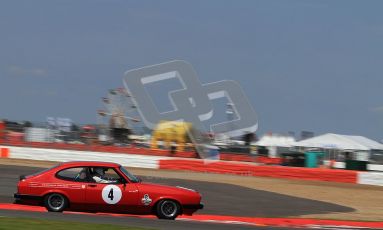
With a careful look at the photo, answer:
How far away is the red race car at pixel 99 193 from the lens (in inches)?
437

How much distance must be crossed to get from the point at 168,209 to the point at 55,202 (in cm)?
197

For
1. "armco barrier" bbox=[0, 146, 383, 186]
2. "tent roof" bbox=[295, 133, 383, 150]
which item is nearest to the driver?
"armco barrier" bbox=[0, 146, 383, 186]

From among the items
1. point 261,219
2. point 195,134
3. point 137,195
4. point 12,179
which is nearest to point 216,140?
point 195,134

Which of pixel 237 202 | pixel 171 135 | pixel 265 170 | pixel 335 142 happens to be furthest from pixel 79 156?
pixel 335 142

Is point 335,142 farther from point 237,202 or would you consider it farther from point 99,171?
point 99,171

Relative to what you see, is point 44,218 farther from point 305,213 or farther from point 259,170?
point 259,170

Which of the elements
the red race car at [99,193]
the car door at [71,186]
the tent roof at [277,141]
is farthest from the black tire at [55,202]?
the tent roof at [277,141]

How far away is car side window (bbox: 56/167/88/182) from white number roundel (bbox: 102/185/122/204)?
0.44 m

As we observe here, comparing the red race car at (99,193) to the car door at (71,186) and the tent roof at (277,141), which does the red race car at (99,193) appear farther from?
the tent roof at (277,141)

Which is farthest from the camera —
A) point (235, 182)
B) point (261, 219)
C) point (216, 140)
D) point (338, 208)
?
point (216, 140)

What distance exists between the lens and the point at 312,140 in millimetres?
39000

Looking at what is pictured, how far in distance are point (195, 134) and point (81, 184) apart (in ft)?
64.9

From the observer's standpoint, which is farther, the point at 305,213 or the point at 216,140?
the point at 216,140

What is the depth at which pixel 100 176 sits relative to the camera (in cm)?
1150
